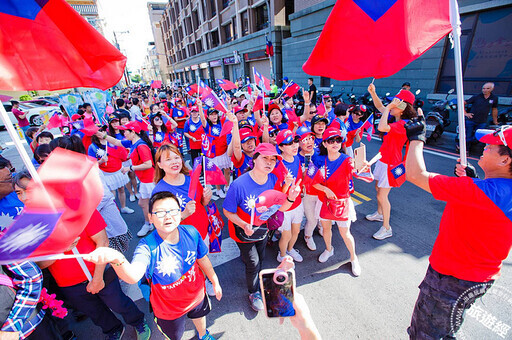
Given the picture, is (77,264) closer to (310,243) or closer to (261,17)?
(310,243)

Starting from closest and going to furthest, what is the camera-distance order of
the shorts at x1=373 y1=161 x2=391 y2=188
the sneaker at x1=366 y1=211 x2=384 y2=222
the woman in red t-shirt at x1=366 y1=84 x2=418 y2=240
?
the woman in red t-shirt at x1=366 y1=84 x2=418 y2=240, the shorts at x1=373 y1=161 x2=391 y2=188, the sneaker at x1=366 y1=211 x2=384 y2=222

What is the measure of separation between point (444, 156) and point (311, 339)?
7968 millimetres

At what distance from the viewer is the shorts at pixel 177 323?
2057 mm

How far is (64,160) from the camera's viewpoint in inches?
53.4

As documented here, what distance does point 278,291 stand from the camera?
1.37 m

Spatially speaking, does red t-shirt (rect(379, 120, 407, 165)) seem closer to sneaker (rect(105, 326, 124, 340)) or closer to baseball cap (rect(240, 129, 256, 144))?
baseball cap (rect(240, 129, 256, 144))

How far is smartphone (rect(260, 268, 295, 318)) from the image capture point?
1.35 meters

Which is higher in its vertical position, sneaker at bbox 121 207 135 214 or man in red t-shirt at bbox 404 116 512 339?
man in red t-shirt at bbox 404 116 512 339

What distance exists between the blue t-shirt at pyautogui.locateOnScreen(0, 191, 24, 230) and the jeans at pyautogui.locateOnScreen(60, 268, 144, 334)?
0.82 meters

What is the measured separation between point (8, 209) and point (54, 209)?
1679mm

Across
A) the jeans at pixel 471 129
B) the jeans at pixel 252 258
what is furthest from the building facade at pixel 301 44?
the jeans at pixel 252 258

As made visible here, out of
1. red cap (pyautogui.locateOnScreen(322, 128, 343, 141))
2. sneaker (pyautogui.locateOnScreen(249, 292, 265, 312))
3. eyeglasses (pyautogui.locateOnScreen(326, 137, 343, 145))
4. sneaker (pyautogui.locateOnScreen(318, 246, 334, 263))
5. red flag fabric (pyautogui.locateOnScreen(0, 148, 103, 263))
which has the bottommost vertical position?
sneaker (pyautogui.locateOnScreen(318, 246, 334, 263))

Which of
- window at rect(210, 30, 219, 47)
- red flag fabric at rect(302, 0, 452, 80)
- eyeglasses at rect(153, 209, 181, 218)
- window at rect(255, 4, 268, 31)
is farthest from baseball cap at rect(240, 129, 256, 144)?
window at rect(210, 30, 219, 47)

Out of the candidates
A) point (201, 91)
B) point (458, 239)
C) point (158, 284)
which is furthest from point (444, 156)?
point (158, 284)
